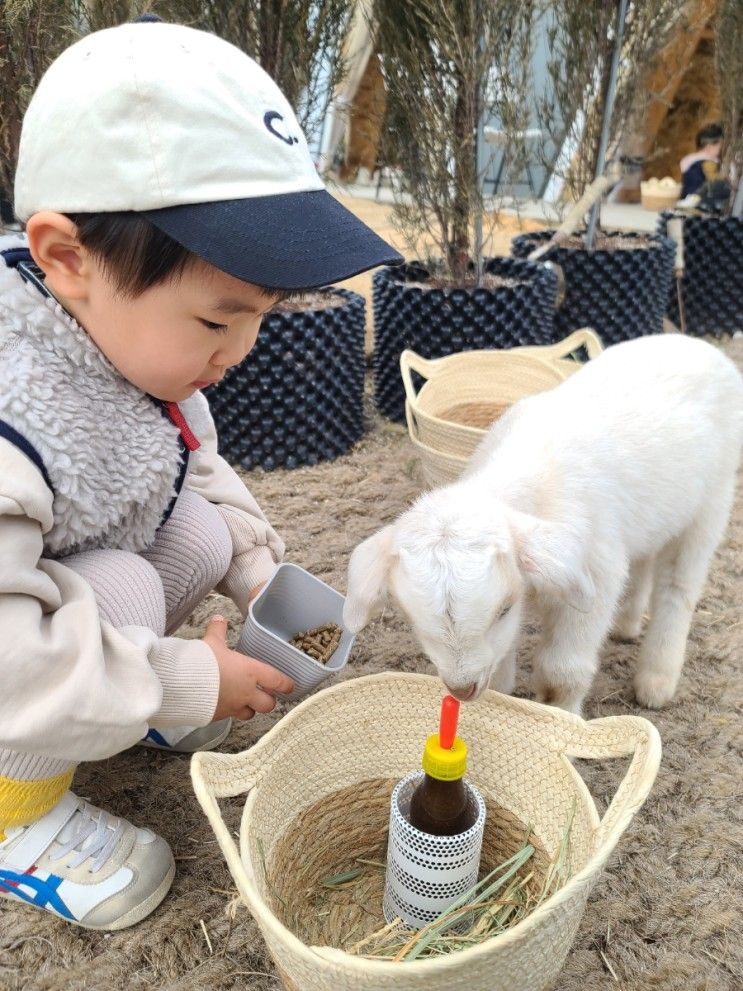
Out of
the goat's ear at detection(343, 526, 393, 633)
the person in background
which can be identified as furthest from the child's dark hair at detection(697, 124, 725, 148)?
the goat's ear at detection(343, 526, 393, 633)

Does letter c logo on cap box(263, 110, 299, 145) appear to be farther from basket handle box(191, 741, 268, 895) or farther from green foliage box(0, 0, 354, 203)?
green foliage box(0, 0, 354, 203)

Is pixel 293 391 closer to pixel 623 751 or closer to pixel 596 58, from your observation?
pixel 623 751

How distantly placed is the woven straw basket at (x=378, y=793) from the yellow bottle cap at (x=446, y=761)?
162 millimetres

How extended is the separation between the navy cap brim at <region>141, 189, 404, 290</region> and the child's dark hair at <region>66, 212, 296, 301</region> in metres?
0.02

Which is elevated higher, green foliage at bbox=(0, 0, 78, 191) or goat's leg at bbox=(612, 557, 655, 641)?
green foliage at bbox=(0, 0, 78, 191)

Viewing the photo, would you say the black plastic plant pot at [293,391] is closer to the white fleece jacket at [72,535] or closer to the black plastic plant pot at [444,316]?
the black plastic plant pot at [444,316]

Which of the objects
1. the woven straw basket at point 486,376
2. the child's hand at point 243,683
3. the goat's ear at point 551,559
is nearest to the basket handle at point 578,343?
the woven straw basket at point 486,376

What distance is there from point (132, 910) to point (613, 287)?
2920mm

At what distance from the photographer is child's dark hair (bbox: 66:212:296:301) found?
911 millimetres

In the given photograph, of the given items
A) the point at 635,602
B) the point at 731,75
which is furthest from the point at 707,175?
the point at 635,602

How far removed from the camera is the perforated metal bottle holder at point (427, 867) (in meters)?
1.05

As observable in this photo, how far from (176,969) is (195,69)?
1.15 m

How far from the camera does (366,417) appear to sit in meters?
2.96

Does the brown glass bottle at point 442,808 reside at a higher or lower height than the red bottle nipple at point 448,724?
lower
